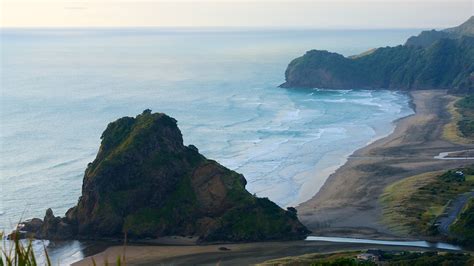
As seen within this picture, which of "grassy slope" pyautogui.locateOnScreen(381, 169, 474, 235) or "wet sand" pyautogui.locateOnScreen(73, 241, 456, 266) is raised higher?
"wet sand" pyautogui.locateOnScreen(73, 241, 456, 266)

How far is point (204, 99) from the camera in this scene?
536 ft

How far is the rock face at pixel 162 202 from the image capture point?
62250 mm

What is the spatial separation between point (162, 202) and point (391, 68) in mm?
134077

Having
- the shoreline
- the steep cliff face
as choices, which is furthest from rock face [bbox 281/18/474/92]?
the shoreline

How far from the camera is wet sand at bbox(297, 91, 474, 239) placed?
→ 6562 centimetres

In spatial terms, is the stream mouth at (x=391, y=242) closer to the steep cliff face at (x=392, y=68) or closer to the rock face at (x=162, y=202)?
the rock face at (x=162, y=202)

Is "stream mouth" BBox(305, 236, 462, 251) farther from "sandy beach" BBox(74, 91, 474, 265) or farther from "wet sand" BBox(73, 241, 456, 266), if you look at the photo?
"wet sand" BBox(73, 241, 456, 266)

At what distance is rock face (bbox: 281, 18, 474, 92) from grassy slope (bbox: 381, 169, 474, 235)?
101547mm

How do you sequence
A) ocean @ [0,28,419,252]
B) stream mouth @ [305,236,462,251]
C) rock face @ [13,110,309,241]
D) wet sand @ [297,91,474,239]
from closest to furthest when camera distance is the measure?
stream mouth @ [305,236,462,251] < rock face @ [13,110,309,241] < wet sand @ [297,91,474,239] < ocean @ [0,28,419,252]

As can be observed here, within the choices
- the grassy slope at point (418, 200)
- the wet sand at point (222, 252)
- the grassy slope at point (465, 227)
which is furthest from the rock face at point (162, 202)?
the grassy slope at point (465, 227)

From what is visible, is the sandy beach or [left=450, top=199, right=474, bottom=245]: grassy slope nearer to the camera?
the sandy beach

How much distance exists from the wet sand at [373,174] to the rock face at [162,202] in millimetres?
5256

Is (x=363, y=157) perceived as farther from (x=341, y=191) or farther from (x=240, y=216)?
(x=240, y=216)

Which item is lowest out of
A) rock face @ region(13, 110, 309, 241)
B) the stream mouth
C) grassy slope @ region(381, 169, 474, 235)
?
the stream mouth
